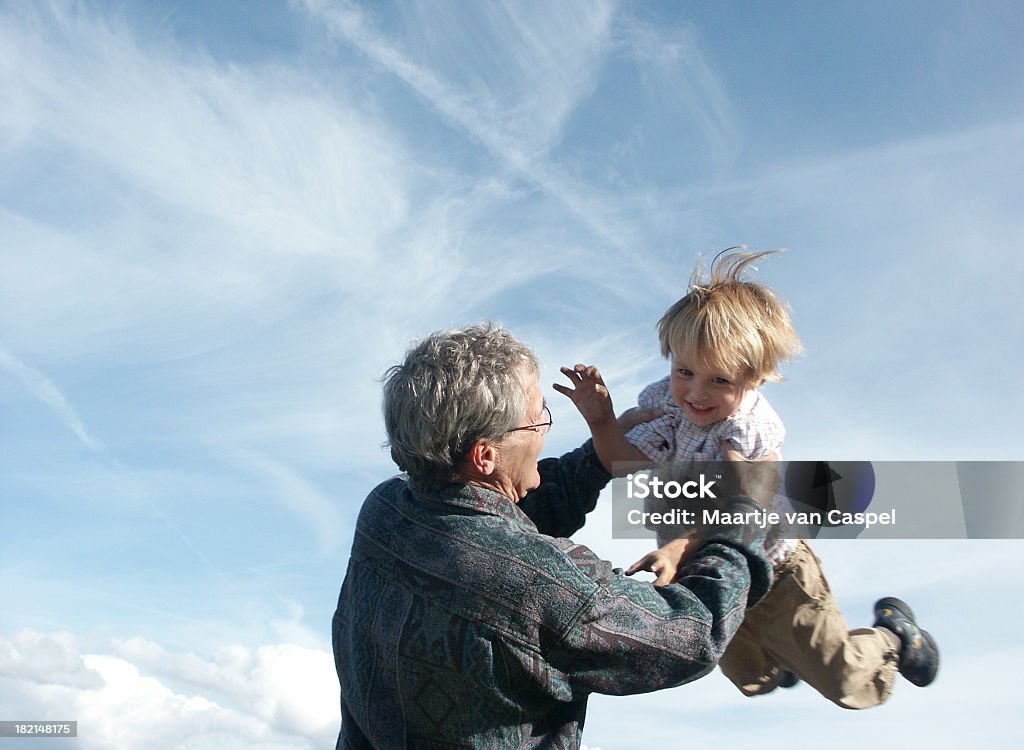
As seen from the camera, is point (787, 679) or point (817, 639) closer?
point (817, 639)

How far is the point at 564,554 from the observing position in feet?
9.53

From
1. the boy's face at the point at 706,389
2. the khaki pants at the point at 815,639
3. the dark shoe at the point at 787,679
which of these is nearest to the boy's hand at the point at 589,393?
the boy's face at the point at 706,389

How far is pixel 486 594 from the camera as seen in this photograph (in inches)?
111

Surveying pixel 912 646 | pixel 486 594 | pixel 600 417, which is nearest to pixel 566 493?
pixel 600 417

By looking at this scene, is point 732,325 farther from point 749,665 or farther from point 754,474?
point 749,665

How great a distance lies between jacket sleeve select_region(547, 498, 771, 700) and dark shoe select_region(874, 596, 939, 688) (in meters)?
1.86

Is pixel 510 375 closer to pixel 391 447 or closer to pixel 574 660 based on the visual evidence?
pixel 391 447

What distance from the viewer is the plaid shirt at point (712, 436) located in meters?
4.20

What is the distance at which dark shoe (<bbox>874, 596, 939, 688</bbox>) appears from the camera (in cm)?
448

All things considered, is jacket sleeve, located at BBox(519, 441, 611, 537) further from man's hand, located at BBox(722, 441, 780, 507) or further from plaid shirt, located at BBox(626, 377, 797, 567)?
man's hand, located at BBox(722, 441, 780, 507)

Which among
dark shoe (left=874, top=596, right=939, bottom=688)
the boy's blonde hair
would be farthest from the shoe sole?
the boy's blonde hair

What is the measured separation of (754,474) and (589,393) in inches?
33.0

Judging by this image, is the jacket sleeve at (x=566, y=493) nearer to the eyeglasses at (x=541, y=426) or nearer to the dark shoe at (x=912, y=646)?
the eyeglasses at (x=541, y=426)

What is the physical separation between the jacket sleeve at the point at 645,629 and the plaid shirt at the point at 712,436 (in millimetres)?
997
